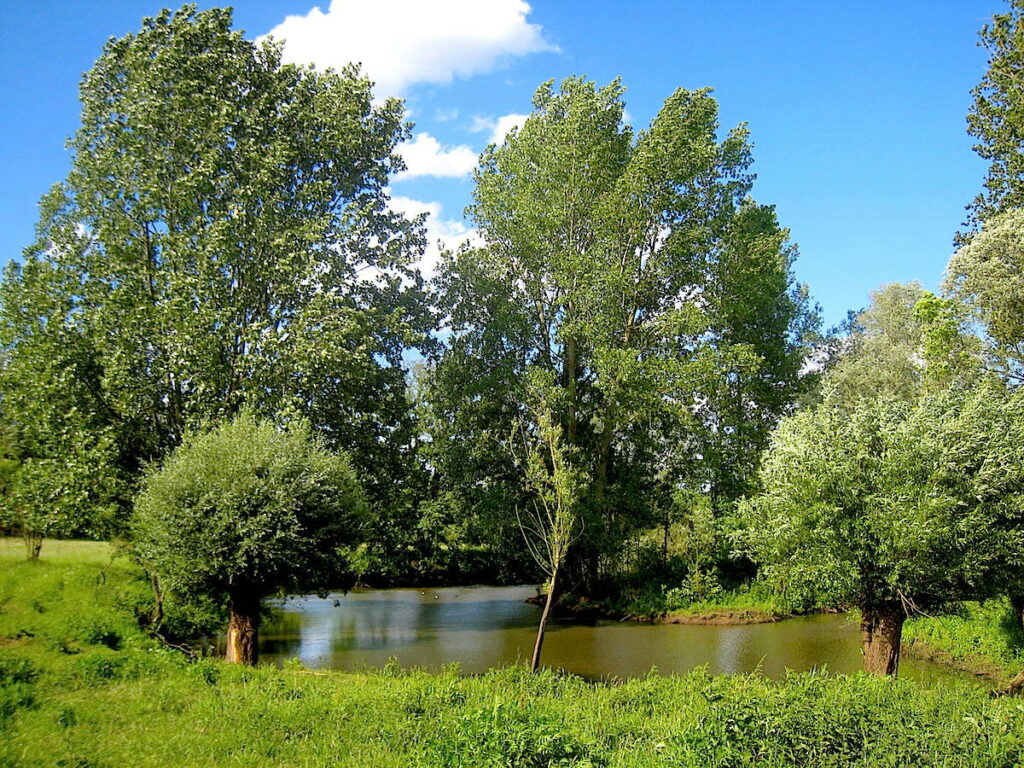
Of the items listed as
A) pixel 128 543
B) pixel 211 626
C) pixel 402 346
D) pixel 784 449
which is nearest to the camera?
pixel 784 449

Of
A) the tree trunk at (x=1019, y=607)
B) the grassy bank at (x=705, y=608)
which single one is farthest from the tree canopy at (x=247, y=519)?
the grassy bank at (x=705, y=608)

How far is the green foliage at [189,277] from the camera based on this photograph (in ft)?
73.8

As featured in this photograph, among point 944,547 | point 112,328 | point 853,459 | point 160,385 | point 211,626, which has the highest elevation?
point 112,328

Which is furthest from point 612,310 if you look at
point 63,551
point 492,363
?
point 63,551

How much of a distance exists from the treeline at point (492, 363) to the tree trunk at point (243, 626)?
182 millimetres

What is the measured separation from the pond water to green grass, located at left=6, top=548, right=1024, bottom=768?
192 inches

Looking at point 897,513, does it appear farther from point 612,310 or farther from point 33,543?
point 33,543

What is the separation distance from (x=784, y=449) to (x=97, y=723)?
14.4 metres

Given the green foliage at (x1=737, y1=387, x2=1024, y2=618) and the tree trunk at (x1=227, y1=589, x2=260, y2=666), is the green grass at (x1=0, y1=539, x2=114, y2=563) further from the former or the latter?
the green foliage at (x1=737, y1=387, x2=1024, y2=618)

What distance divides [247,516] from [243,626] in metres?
3.02

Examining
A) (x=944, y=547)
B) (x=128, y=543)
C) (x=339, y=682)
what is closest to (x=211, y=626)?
(x=128, y=543)

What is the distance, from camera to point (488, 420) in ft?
109

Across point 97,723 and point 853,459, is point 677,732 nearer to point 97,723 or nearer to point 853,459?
point 97,723

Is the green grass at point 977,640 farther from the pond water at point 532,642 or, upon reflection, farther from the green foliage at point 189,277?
the green foliage at point 189,277
